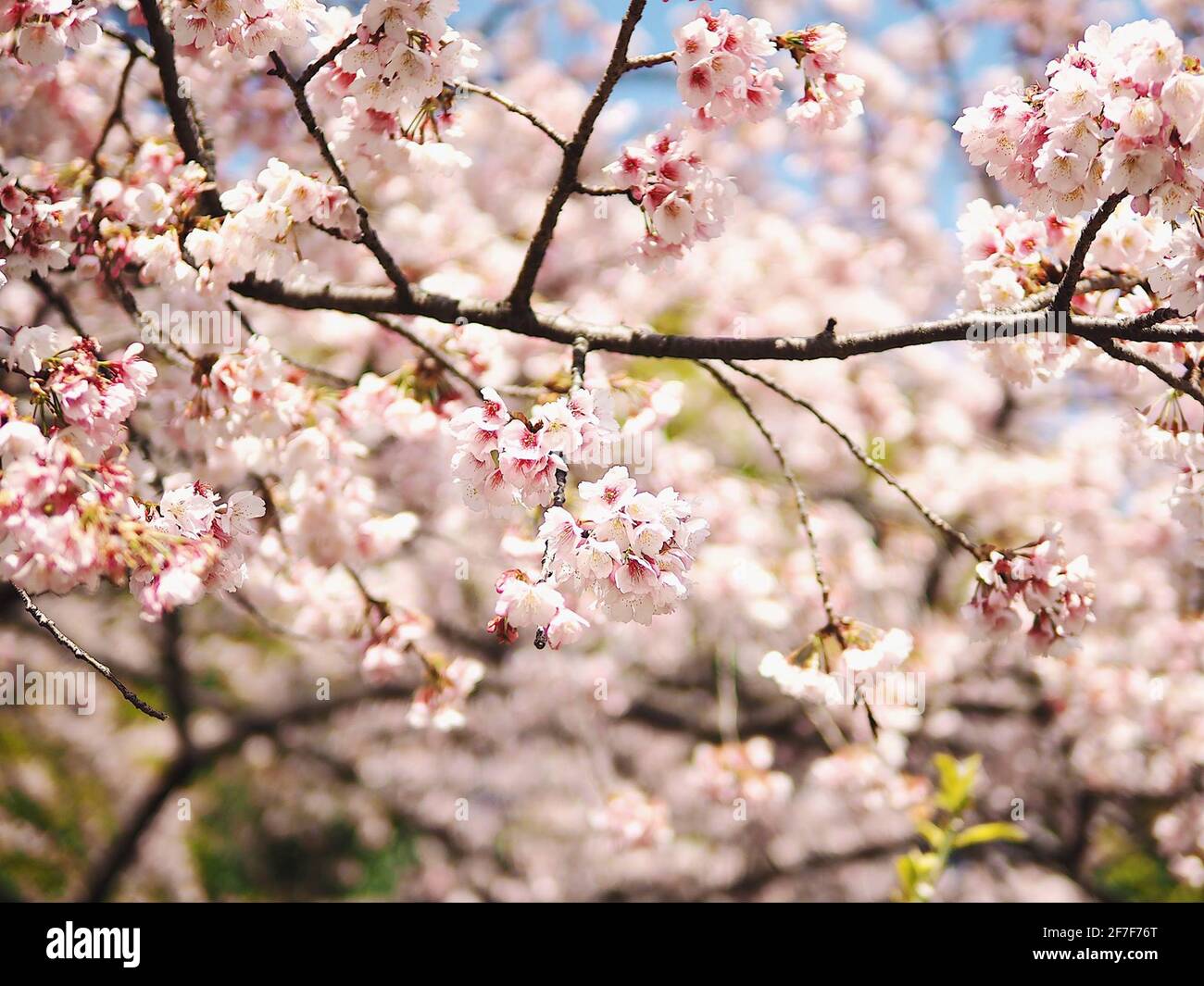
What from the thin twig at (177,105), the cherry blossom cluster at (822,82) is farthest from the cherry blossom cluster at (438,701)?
the cherry blossom cluster at (822,82)

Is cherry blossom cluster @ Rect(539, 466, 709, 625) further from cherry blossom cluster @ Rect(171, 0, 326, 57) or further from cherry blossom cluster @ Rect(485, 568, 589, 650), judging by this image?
cherry blossom cluster @ Rect(171, 0, 326, 57)

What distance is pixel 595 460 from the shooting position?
149cm

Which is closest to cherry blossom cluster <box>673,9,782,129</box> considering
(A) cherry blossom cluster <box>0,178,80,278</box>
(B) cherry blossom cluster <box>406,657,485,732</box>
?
(A) cherry blossom cluster <box>0,178,80,278</box>

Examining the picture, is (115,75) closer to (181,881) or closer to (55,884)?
(55,884)

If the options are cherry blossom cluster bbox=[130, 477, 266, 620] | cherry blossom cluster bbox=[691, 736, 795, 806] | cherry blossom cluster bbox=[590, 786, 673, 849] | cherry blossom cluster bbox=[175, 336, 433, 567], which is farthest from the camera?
cherry blossom cluster bbox=[590, 786, 673, 849]

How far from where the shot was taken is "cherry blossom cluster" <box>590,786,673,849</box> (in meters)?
3.96

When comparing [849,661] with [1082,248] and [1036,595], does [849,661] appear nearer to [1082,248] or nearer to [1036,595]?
[1036,595]

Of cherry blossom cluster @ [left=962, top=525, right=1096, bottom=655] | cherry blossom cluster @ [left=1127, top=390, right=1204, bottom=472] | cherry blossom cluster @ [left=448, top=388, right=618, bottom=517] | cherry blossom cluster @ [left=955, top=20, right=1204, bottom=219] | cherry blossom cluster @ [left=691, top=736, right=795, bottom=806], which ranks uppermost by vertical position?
cherry blossom cluster @ [left=955, top=20, right=1204, bottom=219]

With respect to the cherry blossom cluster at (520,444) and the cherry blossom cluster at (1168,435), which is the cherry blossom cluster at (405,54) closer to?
the cherry blossom cluster at (520,444)

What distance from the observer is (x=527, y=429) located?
1480 mm

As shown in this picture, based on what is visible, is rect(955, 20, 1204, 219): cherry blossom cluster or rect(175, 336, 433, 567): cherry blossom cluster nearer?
rect(955, 20, 1204, 219): cherry blossom cluster

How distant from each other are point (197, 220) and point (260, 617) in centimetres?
105
